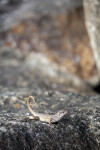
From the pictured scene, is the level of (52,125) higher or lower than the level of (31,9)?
lower

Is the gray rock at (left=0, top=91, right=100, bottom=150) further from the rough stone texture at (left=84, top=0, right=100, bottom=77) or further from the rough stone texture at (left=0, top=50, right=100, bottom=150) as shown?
the rough stone texture at (left=84, top=0, right=100, bottom=77)

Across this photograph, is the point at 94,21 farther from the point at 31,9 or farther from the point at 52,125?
the point at 31,9

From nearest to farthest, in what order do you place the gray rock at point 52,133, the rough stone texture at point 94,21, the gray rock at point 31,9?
the gray rock at point 52,133 → the rough stone texture at point 94,21 → the gray rock at point 31,9

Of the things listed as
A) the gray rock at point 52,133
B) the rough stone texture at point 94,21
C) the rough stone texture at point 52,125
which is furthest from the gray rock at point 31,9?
the gray rock at point 52,133

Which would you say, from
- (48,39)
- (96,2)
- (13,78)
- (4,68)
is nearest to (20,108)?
(96,2)

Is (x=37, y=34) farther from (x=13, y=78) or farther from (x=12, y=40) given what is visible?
(x=13, y=78)

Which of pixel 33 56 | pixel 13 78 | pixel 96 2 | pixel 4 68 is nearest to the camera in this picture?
pixel 96 2

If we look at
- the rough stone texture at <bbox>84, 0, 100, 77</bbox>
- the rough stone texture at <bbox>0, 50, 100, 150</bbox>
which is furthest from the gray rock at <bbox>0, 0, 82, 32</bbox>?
the rough stone texture at <bbox>0, 50, 100, 150</bbox>

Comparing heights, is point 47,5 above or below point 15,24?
above

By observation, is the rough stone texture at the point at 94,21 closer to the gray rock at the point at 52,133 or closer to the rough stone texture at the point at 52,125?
the rough stone texture at the point at 52,125

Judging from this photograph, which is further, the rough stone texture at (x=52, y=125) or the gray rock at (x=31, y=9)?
the gray rock at (x=31, y=9)

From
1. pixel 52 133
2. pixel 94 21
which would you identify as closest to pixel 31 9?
pixel 94 21
